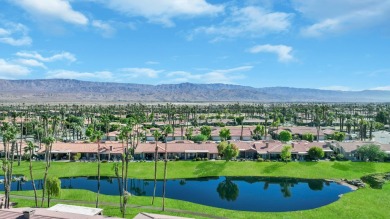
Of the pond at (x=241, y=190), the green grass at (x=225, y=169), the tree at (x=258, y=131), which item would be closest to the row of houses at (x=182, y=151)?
the green grass at (x=225, y=169)

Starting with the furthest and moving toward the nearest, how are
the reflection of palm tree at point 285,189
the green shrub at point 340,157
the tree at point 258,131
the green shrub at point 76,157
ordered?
the tree at point 258,131 < the green shrub at point 340,157 < the green shrub at point 76,157 < the reflection of palm tree at point 285,189

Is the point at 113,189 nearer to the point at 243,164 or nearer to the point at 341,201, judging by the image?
the point at 243,164

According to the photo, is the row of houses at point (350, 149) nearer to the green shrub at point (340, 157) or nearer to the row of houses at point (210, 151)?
the row of houses at point (210, 151)

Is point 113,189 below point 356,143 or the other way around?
below

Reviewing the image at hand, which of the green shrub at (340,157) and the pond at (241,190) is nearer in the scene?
the pond at (241,190)

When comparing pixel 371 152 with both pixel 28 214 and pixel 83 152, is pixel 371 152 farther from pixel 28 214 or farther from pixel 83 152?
pixel 28 214

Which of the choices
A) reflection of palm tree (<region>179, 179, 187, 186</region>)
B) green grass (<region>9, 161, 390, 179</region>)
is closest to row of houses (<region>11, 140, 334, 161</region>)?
green grass (<region>9, 161, 390, 179</region>)

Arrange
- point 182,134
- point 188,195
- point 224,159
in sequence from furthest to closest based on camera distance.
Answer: point 182,134, point 224,159, point 188,195

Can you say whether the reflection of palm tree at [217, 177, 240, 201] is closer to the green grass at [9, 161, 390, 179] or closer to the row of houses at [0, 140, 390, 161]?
the green grass at [9, 161, 390, 179]

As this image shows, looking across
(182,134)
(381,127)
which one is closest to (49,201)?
(182,134)
